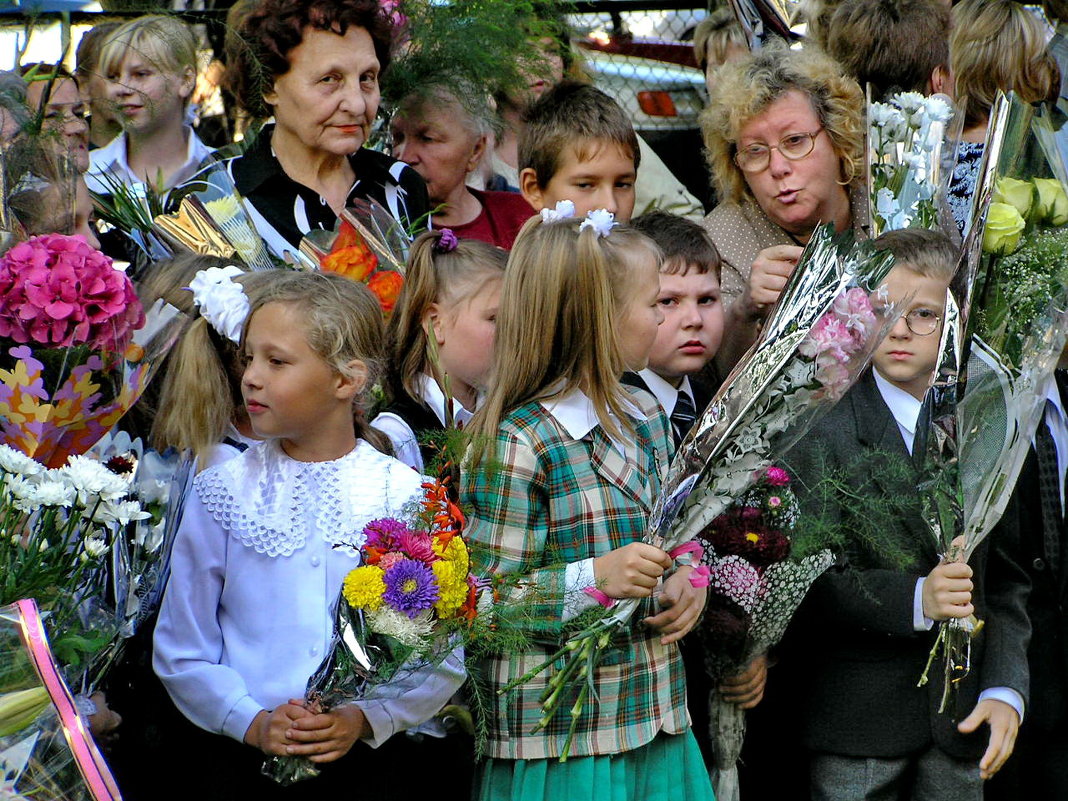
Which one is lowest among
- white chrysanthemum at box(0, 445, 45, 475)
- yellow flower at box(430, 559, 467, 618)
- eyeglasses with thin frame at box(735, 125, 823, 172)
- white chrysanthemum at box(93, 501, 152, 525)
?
yellow flower at box(430, 559, 467, 618)

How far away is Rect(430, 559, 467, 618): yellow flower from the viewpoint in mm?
2602

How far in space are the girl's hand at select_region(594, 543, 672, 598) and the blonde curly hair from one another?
1.76 metres

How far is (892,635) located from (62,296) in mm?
2138

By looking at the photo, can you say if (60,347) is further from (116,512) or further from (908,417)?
(908,417)

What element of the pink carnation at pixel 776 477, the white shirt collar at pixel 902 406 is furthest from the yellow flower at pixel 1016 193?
the pink carnation at pixel 776 477

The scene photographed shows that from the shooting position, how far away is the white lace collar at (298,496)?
2951 mm

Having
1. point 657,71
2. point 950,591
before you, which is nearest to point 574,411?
point 950,591

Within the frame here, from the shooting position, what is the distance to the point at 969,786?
346 cm

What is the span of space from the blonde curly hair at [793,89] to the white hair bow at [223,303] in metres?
1.80

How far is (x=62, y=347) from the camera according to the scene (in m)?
2.58

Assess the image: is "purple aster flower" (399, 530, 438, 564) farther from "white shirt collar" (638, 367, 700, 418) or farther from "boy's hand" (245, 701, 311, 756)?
"white shirt collar" (638, 367, 700, 418)

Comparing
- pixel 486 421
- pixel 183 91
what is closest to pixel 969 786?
pixel 486 421

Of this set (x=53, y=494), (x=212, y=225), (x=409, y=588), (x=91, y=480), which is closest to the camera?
(x=53, y=494)

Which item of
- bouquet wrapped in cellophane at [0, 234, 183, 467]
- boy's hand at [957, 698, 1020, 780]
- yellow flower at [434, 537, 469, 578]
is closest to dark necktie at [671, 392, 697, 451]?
boy's hand at [957, 698, 1020, 780]
